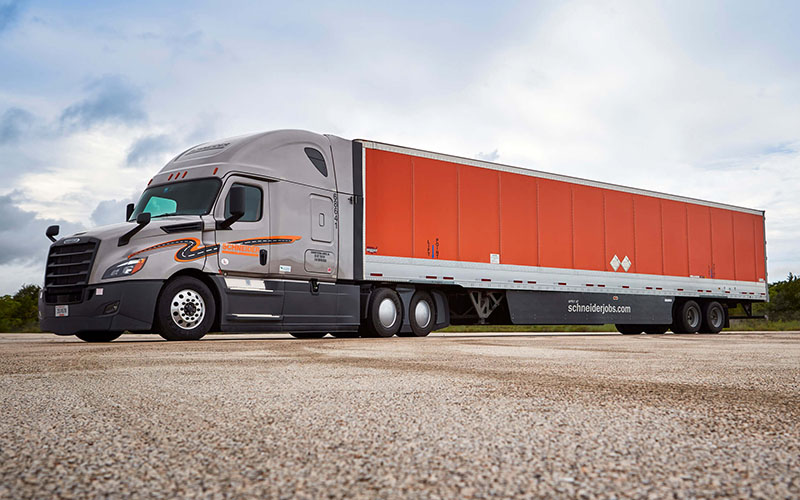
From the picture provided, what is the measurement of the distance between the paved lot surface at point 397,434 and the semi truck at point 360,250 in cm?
510

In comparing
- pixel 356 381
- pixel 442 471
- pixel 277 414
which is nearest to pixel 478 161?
pixel 356 381

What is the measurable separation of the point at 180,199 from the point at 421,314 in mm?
5027

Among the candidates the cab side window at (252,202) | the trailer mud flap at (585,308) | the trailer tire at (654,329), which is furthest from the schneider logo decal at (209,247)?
the trailer tire at (654,329)

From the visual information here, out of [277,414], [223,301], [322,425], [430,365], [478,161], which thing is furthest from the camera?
[478,161]

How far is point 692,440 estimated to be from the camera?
2.72 metres

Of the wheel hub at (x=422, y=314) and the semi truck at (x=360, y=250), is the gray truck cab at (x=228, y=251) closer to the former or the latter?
the semi truck at (x=360, y=250)

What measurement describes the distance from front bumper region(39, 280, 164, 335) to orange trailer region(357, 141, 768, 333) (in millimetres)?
3988

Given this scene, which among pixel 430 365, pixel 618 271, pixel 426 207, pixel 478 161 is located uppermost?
pixel 478 161

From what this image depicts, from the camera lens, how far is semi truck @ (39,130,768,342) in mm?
10516

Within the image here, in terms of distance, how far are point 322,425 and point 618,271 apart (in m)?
15.5

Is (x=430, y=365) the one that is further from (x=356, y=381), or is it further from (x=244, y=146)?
(x=244, y=146)

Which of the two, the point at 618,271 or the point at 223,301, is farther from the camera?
the point at 618,271

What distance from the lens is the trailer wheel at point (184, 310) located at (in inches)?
408

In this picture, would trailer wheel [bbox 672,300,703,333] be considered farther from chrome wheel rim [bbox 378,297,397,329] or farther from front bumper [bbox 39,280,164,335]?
front bumper [bbox 39,280,164,335]
